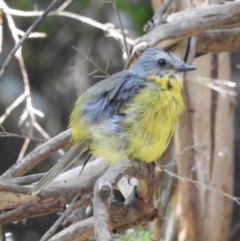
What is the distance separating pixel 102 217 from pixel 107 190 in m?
0.10

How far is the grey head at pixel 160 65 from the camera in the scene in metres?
2.27

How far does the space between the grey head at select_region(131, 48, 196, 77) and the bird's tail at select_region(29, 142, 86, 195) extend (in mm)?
373

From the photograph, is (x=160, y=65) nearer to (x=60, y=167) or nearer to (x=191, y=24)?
(x=191, y=24)

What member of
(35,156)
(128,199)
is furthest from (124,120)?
(35,156)

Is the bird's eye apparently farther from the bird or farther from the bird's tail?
the bird's tail

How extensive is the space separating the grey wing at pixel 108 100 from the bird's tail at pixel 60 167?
0.12m

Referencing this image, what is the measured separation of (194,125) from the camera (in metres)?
3.04

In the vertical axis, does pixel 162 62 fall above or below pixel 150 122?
above

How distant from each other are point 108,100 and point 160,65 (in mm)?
269

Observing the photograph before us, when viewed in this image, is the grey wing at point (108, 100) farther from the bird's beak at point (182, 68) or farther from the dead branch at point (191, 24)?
the dead branch at point (191, 24)

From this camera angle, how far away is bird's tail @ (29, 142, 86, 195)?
2.08 metres

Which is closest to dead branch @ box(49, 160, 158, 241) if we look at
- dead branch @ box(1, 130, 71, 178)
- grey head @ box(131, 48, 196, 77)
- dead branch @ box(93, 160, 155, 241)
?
dead branch @ box(93, 160, 155, 241)

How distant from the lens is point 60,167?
7.09 feet

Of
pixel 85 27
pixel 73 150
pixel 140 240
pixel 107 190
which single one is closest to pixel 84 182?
pixel 73 150
